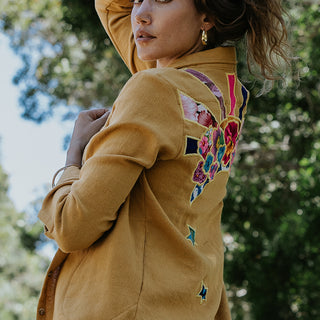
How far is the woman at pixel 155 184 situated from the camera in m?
1.39

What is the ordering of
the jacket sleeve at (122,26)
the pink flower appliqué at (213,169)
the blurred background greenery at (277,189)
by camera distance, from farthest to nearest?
the blurred background greenery at (277,189) → the jacket sleeve at (122,26) → the pink flower appliqué at (213,169)

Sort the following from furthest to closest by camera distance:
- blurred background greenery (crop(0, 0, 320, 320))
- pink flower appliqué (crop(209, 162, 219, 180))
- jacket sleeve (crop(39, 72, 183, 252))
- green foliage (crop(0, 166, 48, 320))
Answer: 1. green foliage (crop(0, 166, 48, 320))
2. blurred background greenery (crop(0, 0, 320, 320))
3. pink flower appliqué (crop(209, 162, 219, 180))
4. jacket sleeve (crop(39, 72, 183, 252))

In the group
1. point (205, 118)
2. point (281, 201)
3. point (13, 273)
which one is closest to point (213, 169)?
point (205, 118)

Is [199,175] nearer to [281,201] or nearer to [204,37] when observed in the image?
[204,37]

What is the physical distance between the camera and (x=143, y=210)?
1465 millimetres

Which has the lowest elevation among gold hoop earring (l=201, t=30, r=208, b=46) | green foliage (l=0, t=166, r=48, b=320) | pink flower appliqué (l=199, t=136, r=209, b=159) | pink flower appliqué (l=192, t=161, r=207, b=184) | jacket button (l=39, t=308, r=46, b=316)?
green foliage (l=0, t=166, r=48, b=320)

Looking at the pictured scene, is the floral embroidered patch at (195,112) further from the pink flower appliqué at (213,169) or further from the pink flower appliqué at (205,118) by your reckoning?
the pink flower appliqué at (213,169)

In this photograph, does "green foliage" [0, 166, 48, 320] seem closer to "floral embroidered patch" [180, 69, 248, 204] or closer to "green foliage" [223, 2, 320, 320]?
"green foliage" [223, 2, 320, 320]

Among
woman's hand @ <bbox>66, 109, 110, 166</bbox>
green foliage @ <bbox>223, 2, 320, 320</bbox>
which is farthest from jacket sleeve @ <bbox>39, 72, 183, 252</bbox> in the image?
green foliage @ <bbox>223, 2, 320, 320</bbox>

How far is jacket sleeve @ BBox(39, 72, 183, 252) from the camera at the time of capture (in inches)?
54.6

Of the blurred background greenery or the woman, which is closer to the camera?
the woman

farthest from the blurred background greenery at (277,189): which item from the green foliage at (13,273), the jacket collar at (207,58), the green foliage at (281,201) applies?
the green foliage at (13,273)

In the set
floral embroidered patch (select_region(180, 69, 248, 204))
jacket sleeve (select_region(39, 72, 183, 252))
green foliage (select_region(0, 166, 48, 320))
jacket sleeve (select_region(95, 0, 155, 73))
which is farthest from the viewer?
green foliage (select_region(0, 166, 48, 320))

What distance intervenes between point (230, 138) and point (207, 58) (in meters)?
0.23
